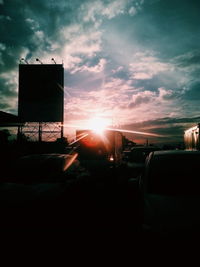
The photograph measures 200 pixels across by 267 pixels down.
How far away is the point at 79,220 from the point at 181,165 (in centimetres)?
315

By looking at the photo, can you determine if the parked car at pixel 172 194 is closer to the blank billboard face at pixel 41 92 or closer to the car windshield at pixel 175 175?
the car windshield at pixel 175 175

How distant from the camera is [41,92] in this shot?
36.6 m

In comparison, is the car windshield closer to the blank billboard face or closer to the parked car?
the parked car

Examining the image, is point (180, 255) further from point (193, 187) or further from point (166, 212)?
point (193, 187)

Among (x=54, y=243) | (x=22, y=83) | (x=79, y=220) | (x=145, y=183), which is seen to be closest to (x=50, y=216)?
(x=54, y=243)

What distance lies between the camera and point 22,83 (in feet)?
119

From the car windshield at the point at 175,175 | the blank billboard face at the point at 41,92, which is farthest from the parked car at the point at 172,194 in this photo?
the blank billboard face at the point at 41,92

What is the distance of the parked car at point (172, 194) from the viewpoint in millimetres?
2666

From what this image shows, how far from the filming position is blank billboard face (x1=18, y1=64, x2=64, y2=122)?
3581 cm

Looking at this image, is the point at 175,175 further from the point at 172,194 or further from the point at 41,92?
the point at 41,92

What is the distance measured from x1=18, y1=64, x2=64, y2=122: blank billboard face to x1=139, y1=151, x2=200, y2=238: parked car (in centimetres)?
3351

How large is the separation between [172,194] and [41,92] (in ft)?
119

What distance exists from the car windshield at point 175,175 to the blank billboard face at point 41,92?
33.5 metres

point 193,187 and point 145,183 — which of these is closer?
point 193,187
